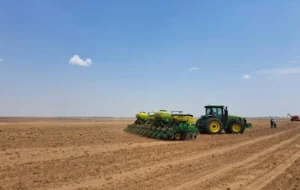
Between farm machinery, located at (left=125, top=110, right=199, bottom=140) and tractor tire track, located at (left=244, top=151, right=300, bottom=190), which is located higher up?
farm machinery, located at (left=125, top=110, right=199, bottom=140)

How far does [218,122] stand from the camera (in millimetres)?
26844

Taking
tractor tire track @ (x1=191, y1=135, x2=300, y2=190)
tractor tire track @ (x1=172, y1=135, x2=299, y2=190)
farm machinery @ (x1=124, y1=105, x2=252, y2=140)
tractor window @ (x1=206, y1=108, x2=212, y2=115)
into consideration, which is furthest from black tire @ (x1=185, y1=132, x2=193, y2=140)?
tractor tire track @ (x1=191, y1=135, x2=300, y2=190)

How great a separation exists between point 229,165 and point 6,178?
703 cm

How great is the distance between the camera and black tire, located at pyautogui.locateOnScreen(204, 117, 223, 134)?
26428 mm

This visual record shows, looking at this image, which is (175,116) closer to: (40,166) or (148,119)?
(148,119)

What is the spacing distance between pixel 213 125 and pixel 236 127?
270 centimetres

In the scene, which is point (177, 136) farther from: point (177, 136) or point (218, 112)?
point (218, 112)

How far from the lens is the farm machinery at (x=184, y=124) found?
2103 centimetres

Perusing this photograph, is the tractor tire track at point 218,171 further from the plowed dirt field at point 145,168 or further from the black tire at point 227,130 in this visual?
the black tire at point 227,130

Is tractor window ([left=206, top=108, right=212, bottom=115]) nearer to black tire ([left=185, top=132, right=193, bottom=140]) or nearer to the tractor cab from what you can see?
the tractor cab

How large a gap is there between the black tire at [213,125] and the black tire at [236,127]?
173 centimetres

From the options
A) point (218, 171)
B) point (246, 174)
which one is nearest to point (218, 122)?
point (218, 171)

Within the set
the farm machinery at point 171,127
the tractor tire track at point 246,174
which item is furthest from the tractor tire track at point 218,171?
the farm machinery at point 171,127

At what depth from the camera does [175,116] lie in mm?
21641
